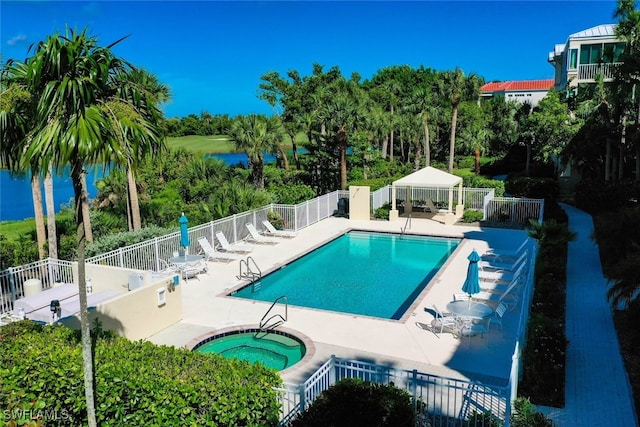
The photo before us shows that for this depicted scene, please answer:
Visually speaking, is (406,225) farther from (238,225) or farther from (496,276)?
(496,276)

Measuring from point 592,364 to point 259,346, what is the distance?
20.6 feet

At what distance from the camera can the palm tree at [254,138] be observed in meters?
27.0

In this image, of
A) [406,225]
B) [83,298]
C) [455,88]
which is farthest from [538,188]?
[83,298]

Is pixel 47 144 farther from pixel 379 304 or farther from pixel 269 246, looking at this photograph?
pixel 269 246

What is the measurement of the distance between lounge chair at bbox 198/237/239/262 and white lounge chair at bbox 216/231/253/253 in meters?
0.21

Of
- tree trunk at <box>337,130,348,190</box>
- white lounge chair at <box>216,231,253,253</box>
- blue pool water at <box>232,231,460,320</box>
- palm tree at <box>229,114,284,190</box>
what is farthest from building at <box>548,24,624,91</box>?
white lounge chair at <box>216,231,253,253</box>

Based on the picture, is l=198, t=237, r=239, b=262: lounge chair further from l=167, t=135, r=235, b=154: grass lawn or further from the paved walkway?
l=167, t=135, r=235, b=154: grass lawn

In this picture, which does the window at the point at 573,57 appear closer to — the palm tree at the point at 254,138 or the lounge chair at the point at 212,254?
the palm tree at the point at 254,138

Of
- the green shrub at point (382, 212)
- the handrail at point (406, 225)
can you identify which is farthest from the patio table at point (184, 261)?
the green shrub at point (382, 212)

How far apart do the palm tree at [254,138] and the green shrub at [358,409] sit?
21.7 metres

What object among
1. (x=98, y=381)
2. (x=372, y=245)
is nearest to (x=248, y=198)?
(x=372, y=245)

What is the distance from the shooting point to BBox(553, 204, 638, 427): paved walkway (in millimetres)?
7258

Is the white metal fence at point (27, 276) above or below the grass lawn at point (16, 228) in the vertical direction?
above

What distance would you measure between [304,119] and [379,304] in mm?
24478
